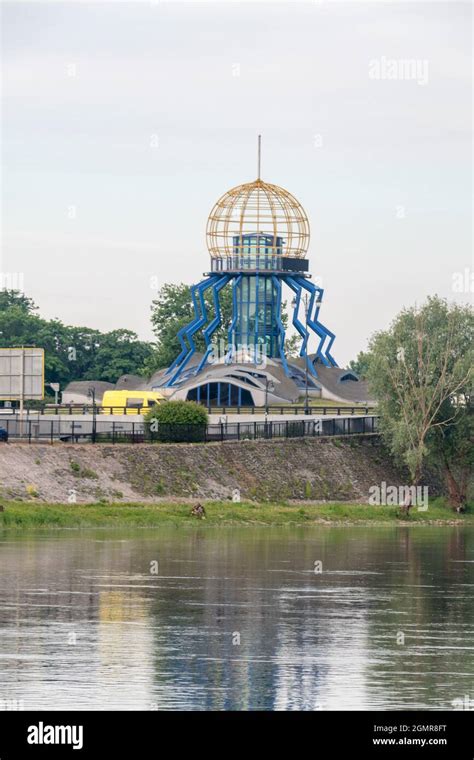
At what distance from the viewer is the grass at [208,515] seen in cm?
5972

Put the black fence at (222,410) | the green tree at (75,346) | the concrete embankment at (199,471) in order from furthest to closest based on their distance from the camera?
1. the green tree at (75,346)
2. the black fence at (222,410)
3. the concrete embankment at (199,471)

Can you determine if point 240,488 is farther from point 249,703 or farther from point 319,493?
point 249,703

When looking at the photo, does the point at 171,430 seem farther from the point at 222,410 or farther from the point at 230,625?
the point at 230,625

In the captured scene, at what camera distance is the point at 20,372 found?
7444 cm

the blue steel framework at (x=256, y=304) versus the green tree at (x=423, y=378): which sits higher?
the blue steel framework at (x=256, y=304)

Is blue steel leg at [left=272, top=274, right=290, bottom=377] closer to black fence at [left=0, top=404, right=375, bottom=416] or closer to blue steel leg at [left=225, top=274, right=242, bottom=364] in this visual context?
blue steel leg at [left=225, top=274, right=242, bottom=364]

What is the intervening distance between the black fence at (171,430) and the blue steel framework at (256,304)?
27907 mm

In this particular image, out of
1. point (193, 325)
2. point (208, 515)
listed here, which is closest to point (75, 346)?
point (193, 325)

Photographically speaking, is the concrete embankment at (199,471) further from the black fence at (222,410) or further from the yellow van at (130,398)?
the yellow van at (130,398)

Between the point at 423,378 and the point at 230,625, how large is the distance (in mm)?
47768

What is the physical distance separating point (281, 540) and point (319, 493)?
19.9 m

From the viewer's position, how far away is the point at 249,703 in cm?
2681

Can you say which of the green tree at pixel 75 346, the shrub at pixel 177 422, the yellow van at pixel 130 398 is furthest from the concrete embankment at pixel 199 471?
the green tree at pixel 75 346

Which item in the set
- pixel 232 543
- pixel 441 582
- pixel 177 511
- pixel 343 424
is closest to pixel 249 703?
pixel 441 582
